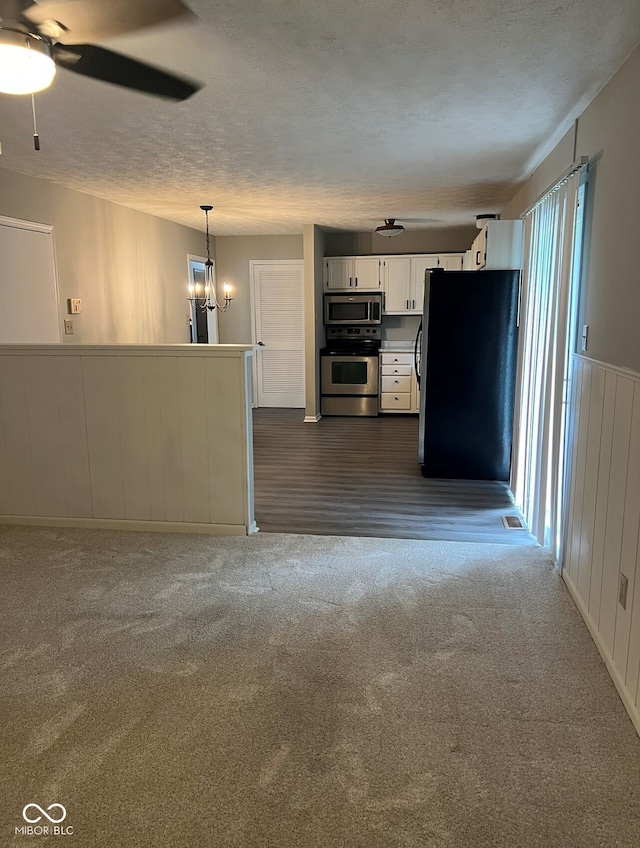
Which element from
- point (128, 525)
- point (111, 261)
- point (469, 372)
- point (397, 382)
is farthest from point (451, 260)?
point (128, 525)

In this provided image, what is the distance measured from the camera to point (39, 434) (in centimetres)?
384

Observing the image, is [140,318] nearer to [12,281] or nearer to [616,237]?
[12,281]

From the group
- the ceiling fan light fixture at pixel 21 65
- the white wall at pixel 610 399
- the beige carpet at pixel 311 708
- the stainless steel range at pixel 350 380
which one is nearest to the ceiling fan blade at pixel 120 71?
the ceiling fan light fixture at pixel 21 65

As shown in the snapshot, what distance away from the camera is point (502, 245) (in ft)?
15.4

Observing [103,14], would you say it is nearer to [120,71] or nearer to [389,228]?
[120,71]

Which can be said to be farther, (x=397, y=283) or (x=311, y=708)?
(x=397, y=283)

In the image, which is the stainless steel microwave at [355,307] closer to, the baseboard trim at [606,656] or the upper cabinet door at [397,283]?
the upper cabinet door at [397,283]

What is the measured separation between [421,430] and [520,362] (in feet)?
3.28

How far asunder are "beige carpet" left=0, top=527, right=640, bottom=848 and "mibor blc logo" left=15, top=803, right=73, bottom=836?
0.01 m

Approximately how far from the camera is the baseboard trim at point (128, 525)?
12.1 ft

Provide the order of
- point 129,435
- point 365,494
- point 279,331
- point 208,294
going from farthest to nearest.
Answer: point 279,331 → point 208,294 → point 365,494 → point 129,435

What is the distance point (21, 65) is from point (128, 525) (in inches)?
103

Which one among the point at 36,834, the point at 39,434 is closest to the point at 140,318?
the point at 39,434

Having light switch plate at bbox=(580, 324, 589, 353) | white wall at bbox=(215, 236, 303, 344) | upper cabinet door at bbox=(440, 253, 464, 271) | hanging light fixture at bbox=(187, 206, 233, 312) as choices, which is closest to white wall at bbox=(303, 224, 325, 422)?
white wall at bbox=(215, 236, 303, 344)
